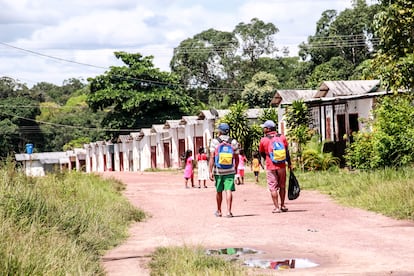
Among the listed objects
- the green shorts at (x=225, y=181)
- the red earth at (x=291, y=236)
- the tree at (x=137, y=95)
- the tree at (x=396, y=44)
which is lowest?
the red earth at (x=291, y=236)

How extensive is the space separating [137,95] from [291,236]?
5319cm

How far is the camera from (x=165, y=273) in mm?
7594

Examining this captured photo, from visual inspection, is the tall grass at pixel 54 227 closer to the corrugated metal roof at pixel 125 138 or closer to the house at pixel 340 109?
the house at pixel 340 109

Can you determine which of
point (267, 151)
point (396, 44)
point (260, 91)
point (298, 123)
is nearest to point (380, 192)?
point (267, 151)

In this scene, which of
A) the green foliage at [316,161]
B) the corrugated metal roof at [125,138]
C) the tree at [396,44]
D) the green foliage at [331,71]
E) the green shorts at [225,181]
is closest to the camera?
the green shorts at [225,181]

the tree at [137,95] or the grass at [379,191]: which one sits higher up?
the tree at [137,95]

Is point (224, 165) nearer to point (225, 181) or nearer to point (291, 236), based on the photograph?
point (225, 181)

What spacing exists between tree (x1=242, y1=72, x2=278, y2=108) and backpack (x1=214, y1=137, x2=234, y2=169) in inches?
2037

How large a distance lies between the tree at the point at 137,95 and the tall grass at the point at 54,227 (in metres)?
48.3

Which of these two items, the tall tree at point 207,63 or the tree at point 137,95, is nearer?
the tree at point 137,95

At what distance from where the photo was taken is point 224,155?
14156mm

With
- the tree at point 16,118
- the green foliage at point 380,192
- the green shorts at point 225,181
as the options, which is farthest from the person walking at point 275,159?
the tree at point 16,118

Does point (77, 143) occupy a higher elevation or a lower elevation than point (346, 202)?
higher

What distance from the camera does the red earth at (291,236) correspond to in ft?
27.8
